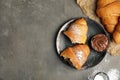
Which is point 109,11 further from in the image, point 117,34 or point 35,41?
point 35,41

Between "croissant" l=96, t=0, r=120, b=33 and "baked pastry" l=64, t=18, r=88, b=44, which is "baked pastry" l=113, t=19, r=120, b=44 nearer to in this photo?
"croissant" l=96, t=0, r=120, b=33

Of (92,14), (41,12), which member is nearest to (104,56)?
(92,14)

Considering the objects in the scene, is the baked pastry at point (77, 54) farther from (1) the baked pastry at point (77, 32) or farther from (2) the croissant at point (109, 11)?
(2) the croissant at point (109, 11)

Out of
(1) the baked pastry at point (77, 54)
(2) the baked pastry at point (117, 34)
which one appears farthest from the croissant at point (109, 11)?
(1) the baked pastry at point (77, 54)

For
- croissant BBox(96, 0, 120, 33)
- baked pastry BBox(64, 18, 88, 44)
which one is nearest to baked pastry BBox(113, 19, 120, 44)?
croissant BBox(96, 0, 120, 33)

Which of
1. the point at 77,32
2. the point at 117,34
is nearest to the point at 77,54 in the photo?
the point at 77,32

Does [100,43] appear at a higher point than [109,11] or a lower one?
lower
